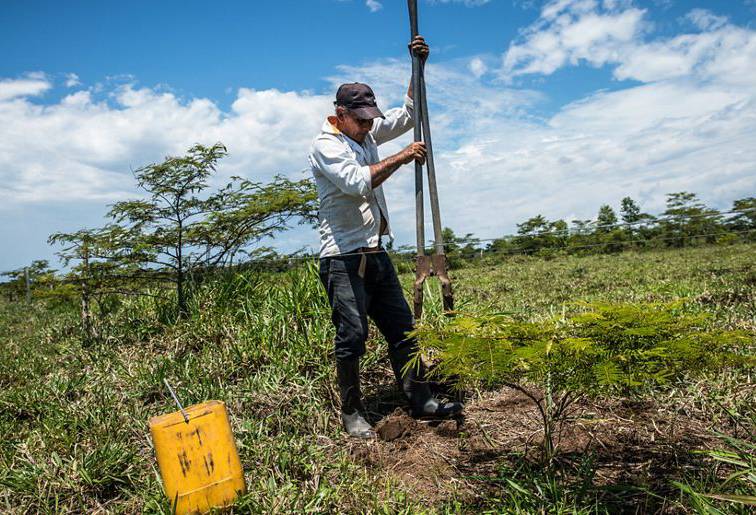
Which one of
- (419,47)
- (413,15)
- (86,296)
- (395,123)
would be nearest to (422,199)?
(395,123)

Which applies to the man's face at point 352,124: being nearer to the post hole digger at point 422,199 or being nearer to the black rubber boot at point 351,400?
the post hole digger at point 422,199

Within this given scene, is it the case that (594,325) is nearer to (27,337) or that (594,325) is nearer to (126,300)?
(126,300)

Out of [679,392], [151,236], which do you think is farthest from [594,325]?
[151,236]

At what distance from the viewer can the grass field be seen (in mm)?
2623

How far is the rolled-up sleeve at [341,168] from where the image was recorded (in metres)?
3.11

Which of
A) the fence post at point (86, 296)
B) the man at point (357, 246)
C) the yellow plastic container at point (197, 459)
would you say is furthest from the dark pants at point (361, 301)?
the fence post at point (86, 296)

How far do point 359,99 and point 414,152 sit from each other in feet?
1.44

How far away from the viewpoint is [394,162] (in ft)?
10.5

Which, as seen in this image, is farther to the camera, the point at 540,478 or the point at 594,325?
the point at 540,478

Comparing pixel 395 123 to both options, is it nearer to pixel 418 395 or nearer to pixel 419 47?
pixel 419 47

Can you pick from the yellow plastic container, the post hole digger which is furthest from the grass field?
the post hole digger

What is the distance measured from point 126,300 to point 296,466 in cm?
Answer: 497

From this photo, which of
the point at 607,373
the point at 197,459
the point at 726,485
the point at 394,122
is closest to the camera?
the point at 607,373

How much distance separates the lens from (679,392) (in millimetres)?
3418
